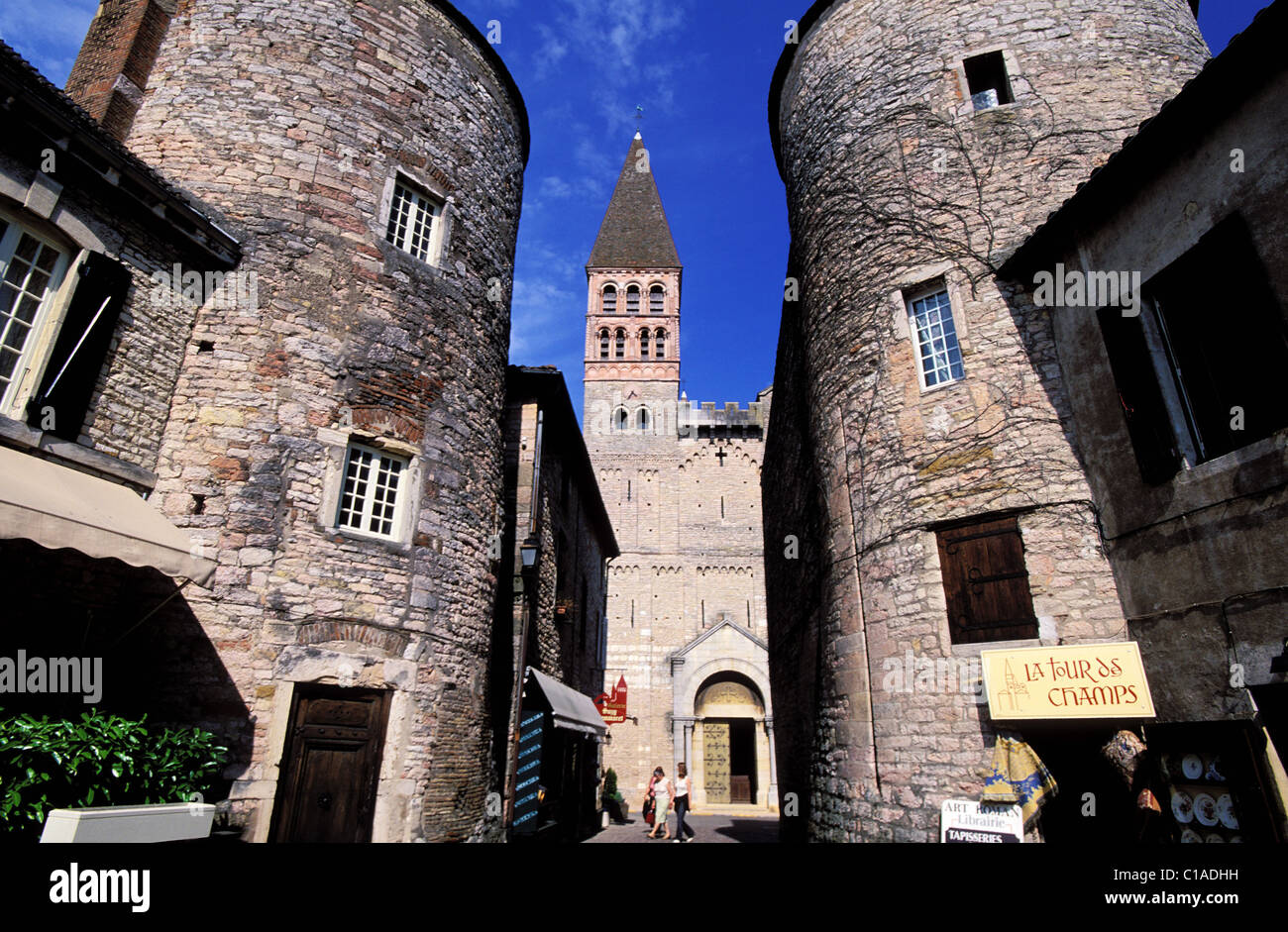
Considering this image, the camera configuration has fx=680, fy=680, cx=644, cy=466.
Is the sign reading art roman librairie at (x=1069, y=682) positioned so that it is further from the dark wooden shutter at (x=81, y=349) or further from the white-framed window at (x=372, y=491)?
the dark wooden shutter at (x=81, y=349)

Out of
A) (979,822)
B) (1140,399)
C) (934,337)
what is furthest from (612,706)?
(1140,399)

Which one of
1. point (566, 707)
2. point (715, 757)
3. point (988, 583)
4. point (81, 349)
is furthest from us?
point (715, 757)

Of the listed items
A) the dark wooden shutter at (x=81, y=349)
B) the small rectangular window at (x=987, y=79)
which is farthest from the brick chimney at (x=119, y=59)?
the small rectangular window at (x=987, y=79)

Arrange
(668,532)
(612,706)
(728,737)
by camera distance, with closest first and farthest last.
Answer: (612,706) < (728,737) < (668,532)

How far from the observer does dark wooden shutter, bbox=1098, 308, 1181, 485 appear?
6062 millimetres

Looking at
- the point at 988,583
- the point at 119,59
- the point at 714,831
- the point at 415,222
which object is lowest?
the point at 714,831

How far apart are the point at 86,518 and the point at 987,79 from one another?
36.9 ft

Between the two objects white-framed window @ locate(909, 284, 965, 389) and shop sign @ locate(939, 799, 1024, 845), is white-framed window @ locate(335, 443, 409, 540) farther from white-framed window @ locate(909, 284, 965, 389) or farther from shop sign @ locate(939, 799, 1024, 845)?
shop sign @ locate(939, 799, 1024, 845)

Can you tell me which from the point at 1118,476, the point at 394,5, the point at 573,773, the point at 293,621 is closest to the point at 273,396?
the point at 293,621

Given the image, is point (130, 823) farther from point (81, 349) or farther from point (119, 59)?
point (119, 59)

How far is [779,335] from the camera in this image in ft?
45.1

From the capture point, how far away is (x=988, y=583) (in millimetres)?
6996

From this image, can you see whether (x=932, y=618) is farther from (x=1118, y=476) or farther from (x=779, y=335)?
(x=779, y=335)
